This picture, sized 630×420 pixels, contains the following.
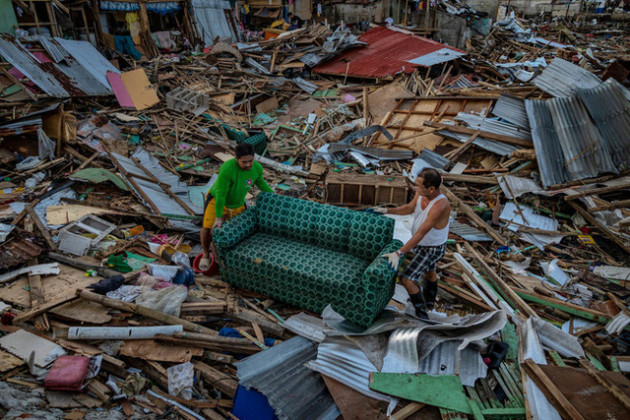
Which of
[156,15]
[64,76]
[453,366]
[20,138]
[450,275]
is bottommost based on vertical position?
[450,275]

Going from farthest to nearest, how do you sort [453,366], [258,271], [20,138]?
[20,138]
[258,271]
[453,366]

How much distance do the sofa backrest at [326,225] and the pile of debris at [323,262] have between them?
84cm

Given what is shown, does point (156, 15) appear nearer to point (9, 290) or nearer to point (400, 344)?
point (9, 290)

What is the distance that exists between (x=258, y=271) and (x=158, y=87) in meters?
9.70

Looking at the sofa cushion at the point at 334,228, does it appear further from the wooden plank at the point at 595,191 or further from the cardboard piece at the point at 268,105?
the cardboard piece at the point at 268,105

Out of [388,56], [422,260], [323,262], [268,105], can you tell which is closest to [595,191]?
[422,260]

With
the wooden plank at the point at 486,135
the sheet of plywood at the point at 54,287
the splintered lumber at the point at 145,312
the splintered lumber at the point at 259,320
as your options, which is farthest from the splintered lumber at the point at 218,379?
the wooden plank at the point at 486,135

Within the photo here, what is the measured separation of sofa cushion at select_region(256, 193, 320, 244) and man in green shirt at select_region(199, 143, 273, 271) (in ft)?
0.76

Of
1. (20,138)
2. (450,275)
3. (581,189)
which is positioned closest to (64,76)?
(20,138)

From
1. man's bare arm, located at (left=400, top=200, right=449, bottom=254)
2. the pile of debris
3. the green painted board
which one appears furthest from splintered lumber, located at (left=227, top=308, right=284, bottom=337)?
man's bare arm, located at (left=400, top=200, right=449, bottom=254)

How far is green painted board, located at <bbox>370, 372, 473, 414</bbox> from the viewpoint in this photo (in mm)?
3139

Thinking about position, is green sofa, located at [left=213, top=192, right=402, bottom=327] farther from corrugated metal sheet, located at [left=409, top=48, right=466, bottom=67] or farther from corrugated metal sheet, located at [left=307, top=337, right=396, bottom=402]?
corrugated metal sheet, located at [left=409, top=48, right=466, bottom=67]

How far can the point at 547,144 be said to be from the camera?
7844mm

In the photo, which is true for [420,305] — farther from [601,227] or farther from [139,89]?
[139,89]
